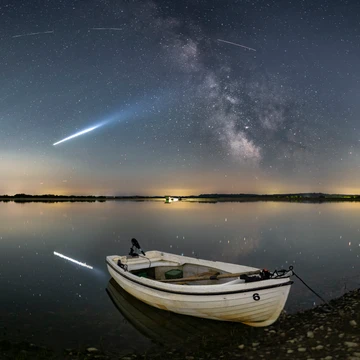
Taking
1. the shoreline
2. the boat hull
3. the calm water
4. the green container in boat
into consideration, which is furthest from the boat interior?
the shoreline

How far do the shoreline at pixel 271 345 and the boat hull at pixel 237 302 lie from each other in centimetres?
53

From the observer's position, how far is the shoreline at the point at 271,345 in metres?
8.05

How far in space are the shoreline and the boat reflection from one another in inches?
8.7

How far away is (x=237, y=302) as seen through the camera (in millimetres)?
10328

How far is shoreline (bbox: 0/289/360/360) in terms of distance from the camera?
8047mm

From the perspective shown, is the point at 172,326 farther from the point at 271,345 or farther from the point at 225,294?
the point at 271,345

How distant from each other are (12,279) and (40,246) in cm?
1347

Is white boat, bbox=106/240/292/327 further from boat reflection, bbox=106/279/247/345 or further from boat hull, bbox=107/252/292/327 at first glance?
boat reflection, bbox=106/279/247/345

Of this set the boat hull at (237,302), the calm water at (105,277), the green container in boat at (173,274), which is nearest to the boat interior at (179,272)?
the green container in boat at (173,274)

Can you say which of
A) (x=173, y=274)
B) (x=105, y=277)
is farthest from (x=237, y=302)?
(x=105, y=277)

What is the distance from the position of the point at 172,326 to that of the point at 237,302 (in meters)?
2.87

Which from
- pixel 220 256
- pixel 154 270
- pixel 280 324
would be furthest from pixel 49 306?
pixel 220 256

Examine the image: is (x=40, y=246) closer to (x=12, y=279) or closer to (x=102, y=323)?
(x=12, y=279)

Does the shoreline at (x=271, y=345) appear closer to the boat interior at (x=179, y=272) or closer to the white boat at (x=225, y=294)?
the white boat at (x=225, y=294)
